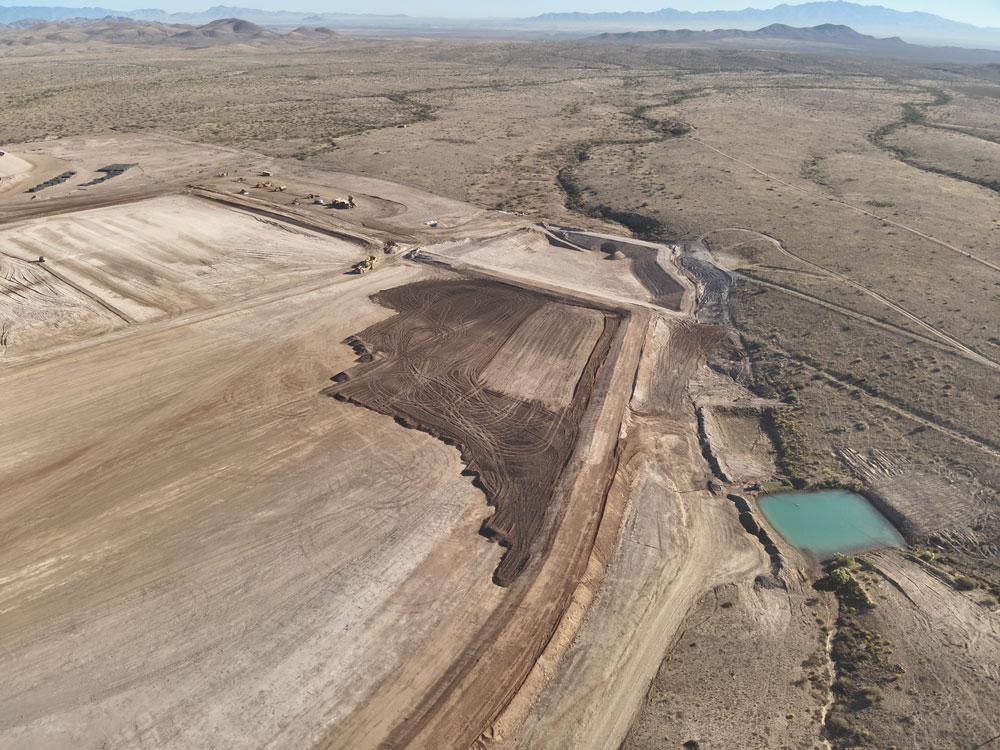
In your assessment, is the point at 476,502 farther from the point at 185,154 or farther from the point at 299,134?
the point at 299,134

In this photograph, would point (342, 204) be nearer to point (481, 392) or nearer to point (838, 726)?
point (481, 392)

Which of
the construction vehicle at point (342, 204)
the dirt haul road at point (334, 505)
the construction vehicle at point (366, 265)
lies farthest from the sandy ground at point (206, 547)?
the construction vehicle at point (342, 204)

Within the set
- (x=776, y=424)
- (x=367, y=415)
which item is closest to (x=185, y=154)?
(x=367, y=415)

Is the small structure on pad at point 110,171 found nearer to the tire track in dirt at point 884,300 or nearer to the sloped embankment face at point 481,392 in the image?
the sloped embankment face at point 481,392

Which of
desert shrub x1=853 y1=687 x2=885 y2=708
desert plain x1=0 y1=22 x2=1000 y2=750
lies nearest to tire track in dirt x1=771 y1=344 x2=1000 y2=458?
desert plain x1=0 y1=22 x2=1000 y2=750

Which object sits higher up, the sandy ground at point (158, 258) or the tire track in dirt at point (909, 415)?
the tire track in dirt at point (909, 415)

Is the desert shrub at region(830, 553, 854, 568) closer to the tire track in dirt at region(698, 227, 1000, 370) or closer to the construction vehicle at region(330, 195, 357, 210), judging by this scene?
the tire track in dirt at region(698, 227, 1000, 370)

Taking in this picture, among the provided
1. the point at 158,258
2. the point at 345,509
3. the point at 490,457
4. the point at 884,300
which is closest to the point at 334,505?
the point at 345,509
